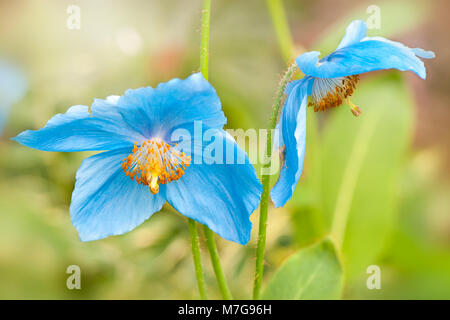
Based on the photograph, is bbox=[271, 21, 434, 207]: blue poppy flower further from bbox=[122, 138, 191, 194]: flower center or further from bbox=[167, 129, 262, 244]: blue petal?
bbox=[122, 138, 191, 194]: flower center

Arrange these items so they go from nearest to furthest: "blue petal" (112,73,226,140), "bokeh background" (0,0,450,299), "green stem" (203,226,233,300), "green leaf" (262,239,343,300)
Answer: "blue petal" (112,73,226,140)
"green stem" (203,226,233,300)
"green leaf" (262,239,343,300)
"bokeh background" (0,0,450,299)

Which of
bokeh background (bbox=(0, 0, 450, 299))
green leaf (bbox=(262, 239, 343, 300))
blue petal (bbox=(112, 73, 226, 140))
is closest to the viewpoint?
blue petal (bbox=(112, 73, 226, 140))

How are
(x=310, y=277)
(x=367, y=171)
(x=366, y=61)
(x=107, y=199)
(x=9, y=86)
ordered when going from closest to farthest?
(x=366, y=61)
(x=107, y=199)
(x=310, y=277)
(x=367, y=171)
(x=9, y=86)

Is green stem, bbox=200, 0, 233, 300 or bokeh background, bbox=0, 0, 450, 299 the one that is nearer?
green stem, bbox=200, 0, 233, 300

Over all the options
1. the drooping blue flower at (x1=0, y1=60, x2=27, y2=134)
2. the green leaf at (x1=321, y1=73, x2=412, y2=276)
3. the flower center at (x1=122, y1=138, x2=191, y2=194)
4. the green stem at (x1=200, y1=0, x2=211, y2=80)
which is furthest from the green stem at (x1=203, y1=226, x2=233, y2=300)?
the drooping blue flower at (x1=0, y1=60, x2=27, y2=134)

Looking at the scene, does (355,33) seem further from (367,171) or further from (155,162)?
(367,171)

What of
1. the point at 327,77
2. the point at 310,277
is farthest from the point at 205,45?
the point at 310,277

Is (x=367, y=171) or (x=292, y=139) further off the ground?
(x=367, y=171)
